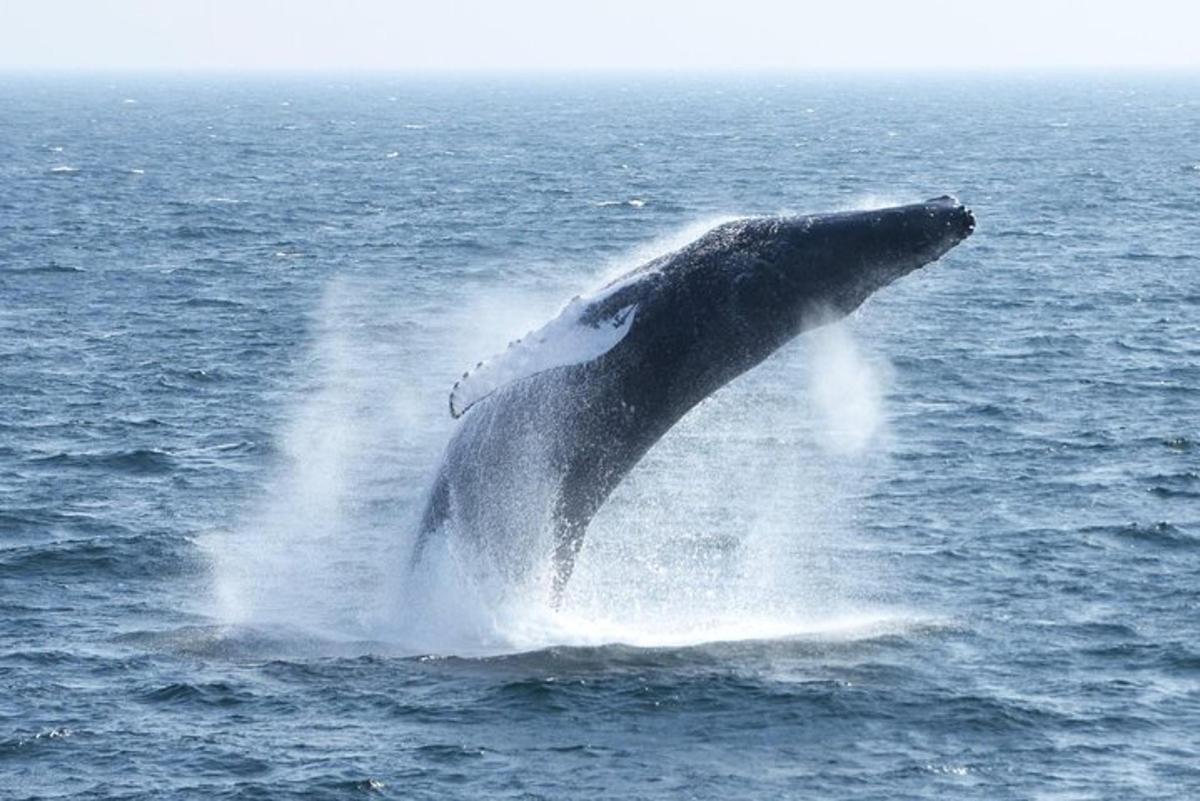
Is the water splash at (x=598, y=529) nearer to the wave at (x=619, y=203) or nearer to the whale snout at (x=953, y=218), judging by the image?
the whale snout at (x=953, y=218)

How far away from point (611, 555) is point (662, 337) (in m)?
Result: 11.4

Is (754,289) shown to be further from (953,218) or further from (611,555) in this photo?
(611,555)

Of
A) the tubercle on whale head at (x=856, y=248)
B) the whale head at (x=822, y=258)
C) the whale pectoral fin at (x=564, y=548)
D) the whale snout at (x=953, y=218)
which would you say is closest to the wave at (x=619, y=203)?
the whale pectoral fin at (x=564, y=548)

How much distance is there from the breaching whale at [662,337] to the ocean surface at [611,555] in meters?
1.31

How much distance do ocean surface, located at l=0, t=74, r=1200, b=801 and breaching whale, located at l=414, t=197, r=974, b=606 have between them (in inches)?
51.6

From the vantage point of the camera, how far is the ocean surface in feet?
80.6

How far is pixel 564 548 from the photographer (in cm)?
2495

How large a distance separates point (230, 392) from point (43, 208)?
2059 inches

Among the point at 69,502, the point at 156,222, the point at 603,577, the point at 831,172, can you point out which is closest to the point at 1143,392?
the point at 603,577

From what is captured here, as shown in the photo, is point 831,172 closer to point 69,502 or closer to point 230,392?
point 230,392

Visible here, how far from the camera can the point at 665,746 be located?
24453 millimetres

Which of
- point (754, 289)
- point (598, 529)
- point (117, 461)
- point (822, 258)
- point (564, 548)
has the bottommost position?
point (117, 461)

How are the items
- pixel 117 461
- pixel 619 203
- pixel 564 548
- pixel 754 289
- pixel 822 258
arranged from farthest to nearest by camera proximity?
1. pixel 619 203
2. pixel 117 461
3. pixel 564 548
4. pixel 754 289
5. pixel 822 258

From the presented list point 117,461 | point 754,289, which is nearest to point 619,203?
point 117,461
